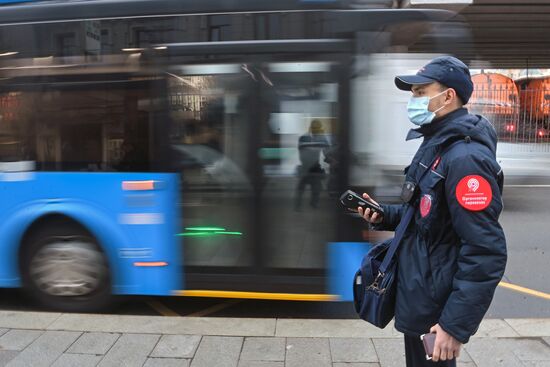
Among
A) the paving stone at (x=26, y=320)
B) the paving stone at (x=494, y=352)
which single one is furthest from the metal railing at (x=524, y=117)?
the paving stone at (x=26, y=320)

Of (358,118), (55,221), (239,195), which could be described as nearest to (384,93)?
(358,118)

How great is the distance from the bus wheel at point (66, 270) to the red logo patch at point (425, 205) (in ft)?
11.2

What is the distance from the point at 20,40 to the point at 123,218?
6.02ft

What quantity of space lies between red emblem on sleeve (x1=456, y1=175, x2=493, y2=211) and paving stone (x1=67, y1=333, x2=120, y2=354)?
288cm

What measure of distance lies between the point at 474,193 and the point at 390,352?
7.07 ft

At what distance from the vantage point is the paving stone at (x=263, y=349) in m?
3.61

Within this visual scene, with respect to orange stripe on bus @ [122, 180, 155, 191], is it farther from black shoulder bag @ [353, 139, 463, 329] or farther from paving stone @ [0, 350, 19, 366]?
black shoulder bag @ [353, 139, 463, 329]

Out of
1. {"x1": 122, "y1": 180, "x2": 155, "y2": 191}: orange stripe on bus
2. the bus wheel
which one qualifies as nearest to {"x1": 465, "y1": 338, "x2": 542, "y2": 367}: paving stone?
{"x1": 122, "y1": 180, "x2": 155, "y2": 191}: orange stripe on bus

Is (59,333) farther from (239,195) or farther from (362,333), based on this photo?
(362,333)

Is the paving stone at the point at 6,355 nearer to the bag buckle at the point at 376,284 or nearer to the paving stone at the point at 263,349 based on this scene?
the paving stone at the point at 263,349

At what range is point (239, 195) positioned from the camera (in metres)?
4.36

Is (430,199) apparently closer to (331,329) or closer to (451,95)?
(451,95)

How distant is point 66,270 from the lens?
4.71 meters

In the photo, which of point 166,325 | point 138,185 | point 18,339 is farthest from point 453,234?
point 18,339
